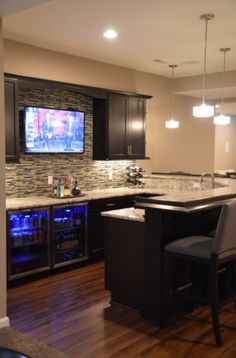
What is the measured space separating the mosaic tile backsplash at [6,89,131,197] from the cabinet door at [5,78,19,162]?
36 cm

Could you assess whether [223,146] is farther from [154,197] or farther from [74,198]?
[154,197]

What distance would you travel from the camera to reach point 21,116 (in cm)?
500

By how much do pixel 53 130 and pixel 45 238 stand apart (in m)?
1.46

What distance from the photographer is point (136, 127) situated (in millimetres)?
6355

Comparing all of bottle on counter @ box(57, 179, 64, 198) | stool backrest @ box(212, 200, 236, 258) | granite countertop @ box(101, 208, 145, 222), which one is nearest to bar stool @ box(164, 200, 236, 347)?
stool backrest @ box(212, 200, 236, 258)

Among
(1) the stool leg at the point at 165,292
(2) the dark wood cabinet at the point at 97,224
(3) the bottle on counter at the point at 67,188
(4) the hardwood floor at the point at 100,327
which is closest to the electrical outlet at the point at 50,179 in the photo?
(3) the bottle on counter at the point at 67,188

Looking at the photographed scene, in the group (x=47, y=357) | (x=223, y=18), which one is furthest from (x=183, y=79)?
(x=47, y=357)

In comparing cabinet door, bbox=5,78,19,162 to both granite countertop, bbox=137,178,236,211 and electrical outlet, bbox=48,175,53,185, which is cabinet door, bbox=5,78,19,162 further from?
granite countertop, bbox=137,178,236,211

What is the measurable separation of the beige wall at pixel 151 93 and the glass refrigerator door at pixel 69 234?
176 cm

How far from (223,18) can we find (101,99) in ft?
7.48

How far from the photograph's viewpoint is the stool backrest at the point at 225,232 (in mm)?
3121

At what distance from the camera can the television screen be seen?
508 centimetres

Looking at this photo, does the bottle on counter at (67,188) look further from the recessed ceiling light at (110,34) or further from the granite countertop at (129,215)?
the recessed ceiling light at (110,34)

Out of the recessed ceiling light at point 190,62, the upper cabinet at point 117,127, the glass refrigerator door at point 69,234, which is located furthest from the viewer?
the recessed ceiling light at point 190,62
